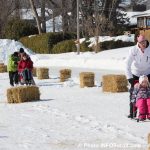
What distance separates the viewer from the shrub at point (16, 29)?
62750 mm

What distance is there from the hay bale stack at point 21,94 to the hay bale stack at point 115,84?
9.75 ft

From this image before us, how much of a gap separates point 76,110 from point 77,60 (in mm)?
27596

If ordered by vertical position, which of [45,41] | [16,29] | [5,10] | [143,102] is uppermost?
[5,10]

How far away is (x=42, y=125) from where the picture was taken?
10.9m

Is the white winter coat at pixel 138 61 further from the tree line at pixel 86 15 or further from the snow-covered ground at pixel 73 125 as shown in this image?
the tree line at pixel 86 15

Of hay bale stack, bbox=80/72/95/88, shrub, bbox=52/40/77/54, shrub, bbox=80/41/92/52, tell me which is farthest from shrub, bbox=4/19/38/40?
hay bale stack, bbox=80/72/95/88

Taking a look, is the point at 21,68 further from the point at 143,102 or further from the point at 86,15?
the point at 86,15

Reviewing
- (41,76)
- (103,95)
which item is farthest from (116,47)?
(103,95)

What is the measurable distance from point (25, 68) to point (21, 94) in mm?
6302

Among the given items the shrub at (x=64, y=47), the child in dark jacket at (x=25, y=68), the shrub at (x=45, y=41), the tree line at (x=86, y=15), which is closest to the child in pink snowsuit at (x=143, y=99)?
the child in dark jacket at (x=25, y=68)

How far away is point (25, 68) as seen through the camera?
22.3 metres

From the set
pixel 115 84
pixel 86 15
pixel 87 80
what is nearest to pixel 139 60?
pixel 115 84

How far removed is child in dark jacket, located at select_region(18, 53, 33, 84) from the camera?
875 inches

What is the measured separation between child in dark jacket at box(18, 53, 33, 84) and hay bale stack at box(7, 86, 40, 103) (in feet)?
18.7
